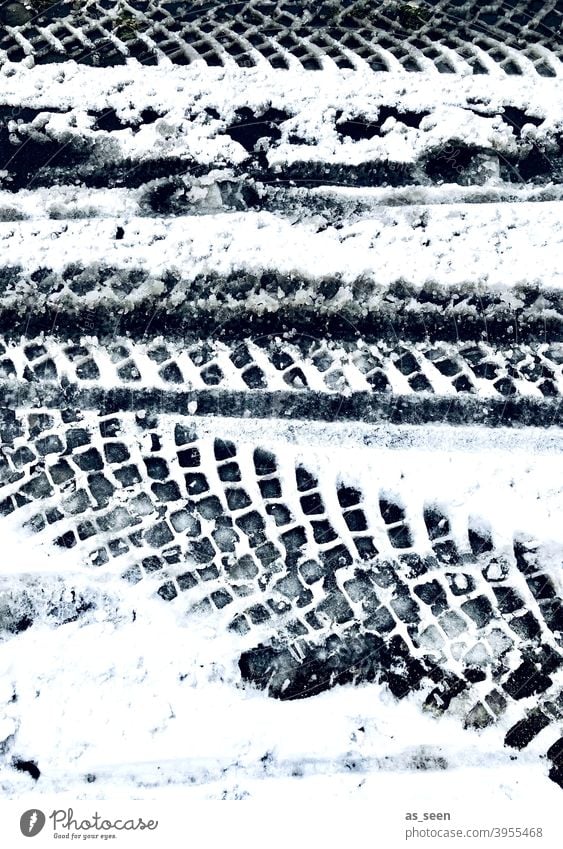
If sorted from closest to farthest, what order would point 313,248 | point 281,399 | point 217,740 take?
1. point 217,740
2. point 281,399
3. point 313,248

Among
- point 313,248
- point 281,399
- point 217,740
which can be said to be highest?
point 313,248

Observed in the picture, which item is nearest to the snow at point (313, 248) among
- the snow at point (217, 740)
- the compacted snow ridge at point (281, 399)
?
the compacted snow ridge at point (281, 399)

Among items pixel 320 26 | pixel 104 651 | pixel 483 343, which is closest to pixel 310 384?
pixel 483 343

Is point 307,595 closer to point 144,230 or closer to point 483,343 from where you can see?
point 483,343

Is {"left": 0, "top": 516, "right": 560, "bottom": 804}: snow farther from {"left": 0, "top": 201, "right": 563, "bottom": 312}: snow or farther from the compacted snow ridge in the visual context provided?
{"left": 0, "top": 201, "right": 563, "bottom": 312}: snow

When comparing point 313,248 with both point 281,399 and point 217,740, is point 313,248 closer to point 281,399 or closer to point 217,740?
point 281,399

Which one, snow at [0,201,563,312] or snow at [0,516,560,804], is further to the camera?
snow at [0,201,563,312]

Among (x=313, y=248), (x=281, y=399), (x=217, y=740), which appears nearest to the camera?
(x=217, y=740)

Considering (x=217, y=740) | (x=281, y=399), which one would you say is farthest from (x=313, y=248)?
(x=217, y=740)

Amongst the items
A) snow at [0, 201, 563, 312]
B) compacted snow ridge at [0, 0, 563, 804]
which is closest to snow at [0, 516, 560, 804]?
compacted snow ridge at [0, 0, 563, 804]
